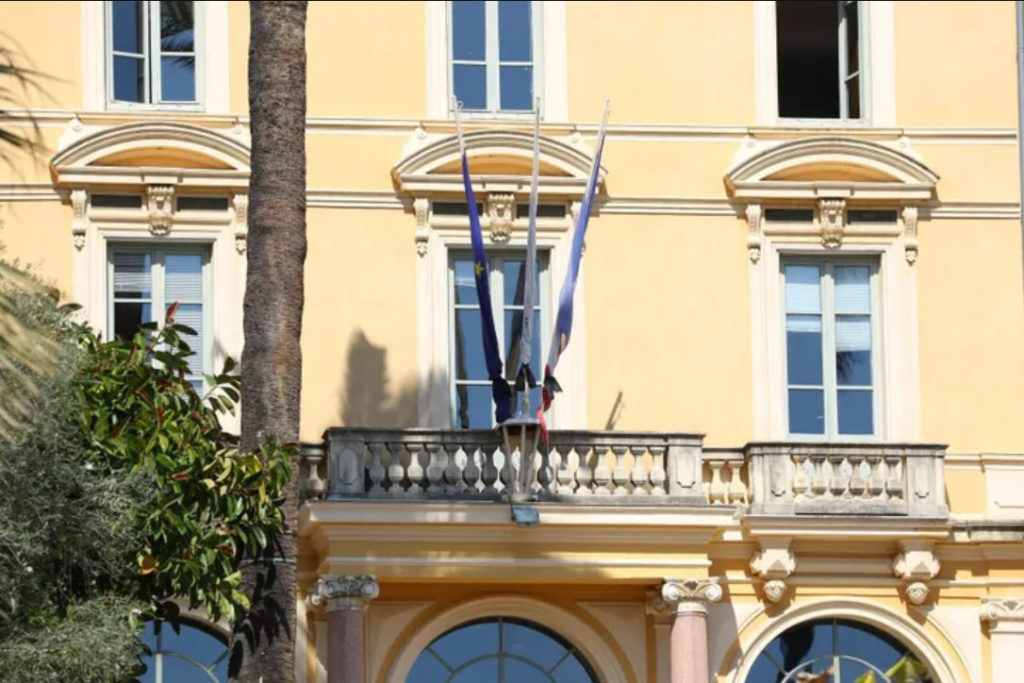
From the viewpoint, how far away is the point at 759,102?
29.6 m

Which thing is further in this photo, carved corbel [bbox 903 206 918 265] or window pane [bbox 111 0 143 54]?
carved corbel [bbox 903 206 918 265]

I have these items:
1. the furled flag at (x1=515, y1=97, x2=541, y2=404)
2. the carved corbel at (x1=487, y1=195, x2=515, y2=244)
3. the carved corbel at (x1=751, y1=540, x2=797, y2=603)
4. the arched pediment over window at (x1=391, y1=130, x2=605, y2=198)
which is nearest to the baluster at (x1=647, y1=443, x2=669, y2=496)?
the carved corbel at (x1=751, y1=540, x2=797, y2=603)

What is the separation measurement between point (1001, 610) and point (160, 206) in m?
9.33

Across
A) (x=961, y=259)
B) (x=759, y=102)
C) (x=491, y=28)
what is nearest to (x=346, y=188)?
(x=491, y=28)

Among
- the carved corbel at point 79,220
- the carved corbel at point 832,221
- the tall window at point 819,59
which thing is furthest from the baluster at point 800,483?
the carved corbel at point 79,220

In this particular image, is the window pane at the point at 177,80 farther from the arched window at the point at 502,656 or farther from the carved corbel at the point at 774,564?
the carved corbel at the point at 774,564

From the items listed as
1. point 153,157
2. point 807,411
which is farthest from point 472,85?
point 807,411

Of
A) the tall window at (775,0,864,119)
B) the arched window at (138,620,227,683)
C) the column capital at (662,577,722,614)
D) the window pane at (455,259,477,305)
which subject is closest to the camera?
the column capital at (662,577,722,614)

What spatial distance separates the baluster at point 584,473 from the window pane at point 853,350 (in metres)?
3.18

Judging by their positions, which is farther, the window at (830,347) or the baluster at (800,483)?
the window at (830,347)

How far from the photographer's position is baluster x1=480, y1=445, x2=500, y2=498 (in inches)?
1070

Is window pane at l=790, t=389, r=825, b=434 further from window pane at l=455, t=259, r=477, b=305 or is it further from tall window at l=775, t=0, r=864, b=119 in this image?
window pane at l=455, t=259, r=477, b=305

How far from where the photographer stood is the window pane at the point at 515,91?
29.4 m

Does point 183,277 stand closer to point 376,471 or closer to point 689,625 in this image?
point 376,471
